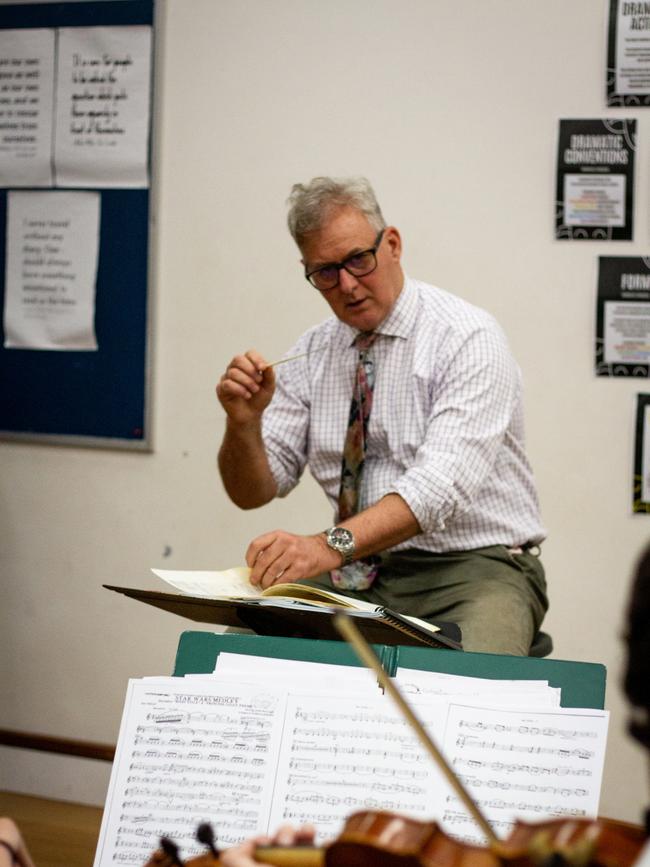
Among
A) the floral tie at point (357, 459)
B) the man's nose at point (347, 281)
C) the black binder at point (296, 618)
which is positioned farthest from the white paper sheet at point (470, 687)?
the man's nose at point (347, 281)

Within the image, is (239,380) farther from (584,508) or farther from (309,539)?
(584,508)

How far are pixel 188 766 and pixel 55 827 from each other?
5.74 feet

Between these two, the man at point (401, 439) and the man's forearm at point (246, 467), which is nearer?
the man at point (401, 439)

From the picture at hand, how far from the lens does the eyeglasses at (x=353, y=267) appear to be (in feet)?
7.18

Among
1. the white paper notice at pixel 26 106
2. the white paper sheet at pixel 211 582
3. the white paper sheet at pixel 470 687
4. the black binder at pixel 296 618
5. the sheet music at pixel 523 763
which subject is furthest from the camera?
the white paper notice at pixel 26 106

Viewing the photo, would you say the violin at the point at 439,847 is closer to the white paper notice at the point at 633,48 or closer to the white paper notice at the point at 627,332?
the white paper notice at the point at 627,332

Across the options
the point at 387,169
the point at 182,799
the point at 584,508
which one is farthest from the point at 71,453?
the point at 182,799

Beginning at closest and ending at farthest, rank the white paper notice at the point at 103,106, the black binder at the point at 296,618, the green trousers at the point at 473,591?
the black binder at the point at 296,618 < the green trousers at the point at 473,591 < the white paper notice at the point at 103,106

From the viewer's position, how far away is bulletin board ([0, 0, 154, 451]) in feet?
9.86

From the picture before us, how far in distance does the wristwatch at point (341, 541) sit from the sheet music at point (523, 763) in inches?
26.8

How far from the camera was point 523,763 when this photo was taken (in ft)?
4.21

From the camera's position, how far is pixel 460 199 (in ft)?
8.92

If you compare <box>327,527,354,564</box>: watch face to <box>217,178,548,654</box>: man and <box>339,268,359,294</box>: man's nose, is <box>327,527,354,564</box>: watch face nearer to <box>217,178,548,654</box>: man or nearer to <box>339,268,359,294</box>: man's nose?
<box>217,178,548,654</box>: man

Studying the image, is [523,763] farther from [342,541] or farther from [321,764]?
[342,541]
